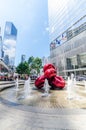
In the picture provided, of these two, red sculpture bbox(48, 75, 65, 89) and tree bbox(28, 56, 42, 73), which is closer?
red sculpture bbox(48, 75, 65, 89)

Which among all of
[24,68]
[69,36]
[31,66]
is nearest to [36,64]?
[31,66]

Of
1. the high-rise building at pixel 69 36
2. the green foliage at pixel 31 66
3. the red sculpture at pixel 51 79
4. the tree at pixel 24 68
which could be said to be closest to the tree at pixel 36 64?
the green foliage at pixel 31 66

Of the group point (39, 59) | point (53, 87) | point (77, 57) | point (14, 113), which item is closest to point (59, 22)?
point (39, 59)

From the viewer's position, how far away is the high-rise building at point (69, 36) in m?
58.2

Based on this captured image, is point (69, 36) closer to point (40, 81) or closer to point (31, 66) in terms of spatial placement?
point (31, 66)

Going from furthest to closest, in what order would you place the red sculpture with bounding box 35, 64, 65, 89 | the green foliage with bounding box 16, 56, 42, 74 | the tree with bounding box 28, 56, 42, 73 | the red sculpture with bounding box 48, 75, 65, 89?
the green foliage with bounding box 16, 56, 42, 74 < the tree with bounding box 28, 56, 42, 73 < the red sculpture with bounding box 48, 75, 65, 89 < the red sculpture with bounding box 35, 64, 65, 89

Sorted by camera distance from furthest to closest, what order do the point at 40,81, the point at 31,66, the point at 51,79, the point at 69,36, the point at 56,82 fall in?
the point at 31,66 → the point at 69,36 → the point at 40,81 → the point at 56,82 → the point at 51,79

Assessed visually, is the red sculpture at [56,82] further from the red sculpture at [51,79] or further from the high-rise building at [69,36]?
the high-rise building at [69,36]

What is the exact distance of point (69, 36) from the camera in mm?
67375

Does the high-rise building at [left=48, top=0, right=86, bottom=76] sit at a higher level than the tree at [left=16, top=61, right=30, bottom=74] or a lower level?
higher

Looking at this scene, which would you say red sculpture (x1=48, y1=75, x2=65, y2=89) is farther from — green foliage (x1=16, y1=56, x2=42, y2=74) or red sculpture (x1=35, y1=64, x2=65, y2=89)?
green foliage (x1=16, y1=56, x2=42, y2=74)

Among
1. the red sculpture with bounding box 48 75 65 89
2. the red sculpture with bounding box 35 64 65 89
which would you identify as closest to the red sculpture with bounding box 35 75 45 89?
the red sculpture with bounding box 35 64 65 89

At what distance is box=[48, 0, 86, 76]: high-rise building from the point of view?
58188mm

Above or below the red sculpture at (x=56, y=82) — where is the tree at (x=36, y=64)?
above
